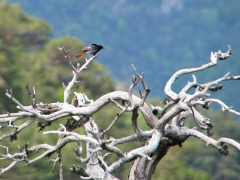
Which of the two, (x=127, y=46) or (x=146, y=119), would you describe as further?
(x=127, y=46)

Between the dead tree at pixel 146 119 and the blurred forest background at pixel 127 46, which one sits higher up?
the blurred forest background at pixel 127 46

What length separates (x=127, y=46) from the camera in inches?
4943

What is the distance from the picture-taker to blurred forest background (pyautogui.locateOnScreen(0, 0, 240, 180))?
43.1 metres

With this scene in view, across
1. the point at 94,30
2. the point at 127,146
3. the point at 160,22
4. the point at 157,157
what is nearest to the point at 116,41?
the point at 94,30

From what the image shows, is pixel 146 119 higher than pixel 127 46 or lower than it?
lower

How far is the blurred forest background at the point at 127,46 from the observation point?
43094mm

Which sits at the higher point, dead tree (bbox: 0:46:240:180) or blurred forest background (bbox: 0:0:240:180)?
blurred forest background (bbox: 0:0:240:180)

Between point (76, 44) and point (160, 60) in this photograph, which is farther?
point (160, 60)

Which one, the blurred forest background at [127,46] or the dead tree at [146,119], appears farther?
the blurred forest background at [127,46]

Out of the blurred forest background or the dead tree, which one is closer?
the dead tree

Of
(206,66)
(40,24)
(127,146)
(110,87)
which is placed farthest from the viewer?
(40,24)

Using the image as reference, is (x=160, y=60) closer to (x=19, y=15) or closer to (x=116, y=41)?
(x=116, y=41)

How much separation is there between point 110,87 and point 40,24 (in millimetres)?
13674

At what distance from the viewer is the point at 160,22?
135 metres
